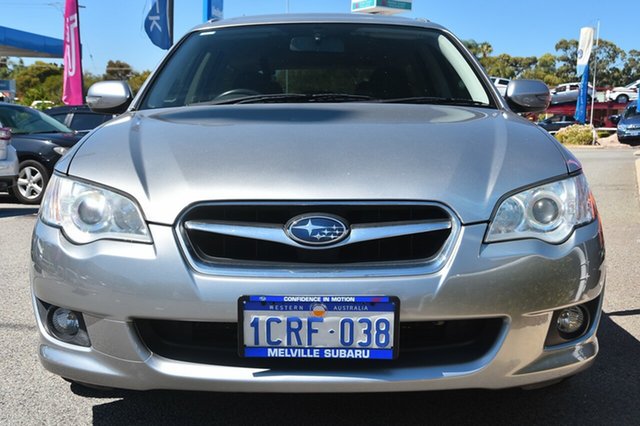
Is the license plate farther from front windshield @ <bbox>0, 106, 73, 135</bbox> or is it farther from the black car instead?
front windshield @ <bbox>0, 106, 73, 135</bbox>

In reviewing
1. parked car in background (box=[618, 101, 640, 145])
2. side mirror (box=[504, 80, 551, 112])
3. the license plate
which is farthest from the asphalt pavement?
parked car in background (box=[618, 101, 640, 145])

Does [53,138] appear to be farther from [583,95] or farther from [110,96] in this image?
[583,95]

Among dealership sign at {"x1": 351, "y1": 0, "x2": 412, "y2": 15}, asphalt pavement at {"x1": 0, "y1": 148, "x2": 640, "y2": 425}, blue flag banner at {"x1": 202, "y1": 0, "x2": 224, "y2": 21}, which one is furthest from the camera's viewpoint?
dealership sign at {"x1": 351, "y1": 0, "x2": 412, "y2": 15}

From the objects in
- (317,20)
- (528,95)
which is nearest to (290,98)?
(317,20)

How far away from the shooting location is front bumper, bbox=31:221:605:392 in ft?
6.15

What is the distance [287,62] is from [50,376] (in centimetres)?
179

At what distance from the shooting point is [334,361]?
1.96 m

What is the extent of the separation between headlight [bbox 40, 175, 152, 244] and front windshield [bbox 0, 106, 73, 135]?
8.00 metres

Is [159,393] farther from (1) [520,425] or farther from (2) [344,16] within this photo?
(2) [344,16]

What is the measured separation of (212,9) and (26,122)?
3.75 meters

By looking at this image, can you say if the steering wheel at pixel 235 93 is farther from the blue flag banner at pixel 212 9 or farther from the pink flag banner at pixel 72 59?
the pink flag banner at pixel 72 59

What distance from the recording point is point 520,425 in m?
2.40

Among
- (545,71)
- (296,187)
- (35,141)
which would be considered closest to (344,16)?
(296,187)

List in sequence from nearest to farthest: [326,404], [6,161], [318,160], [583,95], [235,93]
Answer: [318,160] < [326,404] < [235,93] < [6,161] < [583,95]
